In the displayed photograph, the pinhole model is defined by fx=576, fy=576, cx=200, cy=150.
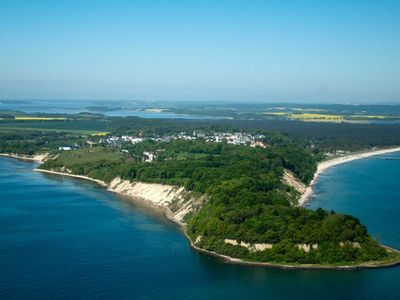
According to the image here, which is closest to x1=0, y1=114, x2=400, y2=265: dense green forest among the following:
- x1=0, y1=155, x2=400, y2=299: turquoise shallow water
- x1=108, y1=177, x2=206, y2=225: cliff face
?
x1=108, y1=177, x2=206, y2=225: cliff face

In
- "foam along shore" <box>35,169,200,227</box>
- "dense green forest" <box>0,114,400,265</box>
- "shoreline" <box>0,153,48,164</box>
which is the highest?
"dense green forest" <box>0,114,400,265</box>

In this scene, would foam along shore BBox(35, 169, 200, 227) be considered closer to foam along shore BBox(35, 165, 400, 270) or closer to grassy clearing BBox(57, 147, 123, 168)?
foam along shore BBox(35, 165, 400, 270)

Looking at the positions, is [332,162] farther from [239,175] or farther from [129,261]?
[129,261]

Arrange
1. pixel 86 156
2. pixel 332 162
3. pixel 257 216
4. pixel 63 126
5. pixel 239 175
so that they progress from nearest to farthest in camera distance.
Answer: pixel 257 216, pixel 239 175, pixel 86 156, pixel 332 162, pixel 63 126

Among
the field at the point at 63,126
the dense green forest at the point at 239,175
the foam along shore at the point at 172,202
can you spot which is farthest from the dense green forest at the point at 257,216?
the field at the point at 63,126

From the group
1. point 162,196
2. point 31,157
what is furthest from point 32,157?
point 162,196

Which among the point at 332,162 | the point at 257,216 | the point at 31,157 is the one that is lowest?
the point at 31,157

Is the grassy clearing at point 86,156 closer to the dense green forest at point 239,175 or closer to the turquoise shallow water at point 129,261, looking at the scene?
the dense green forest at point 239,175
